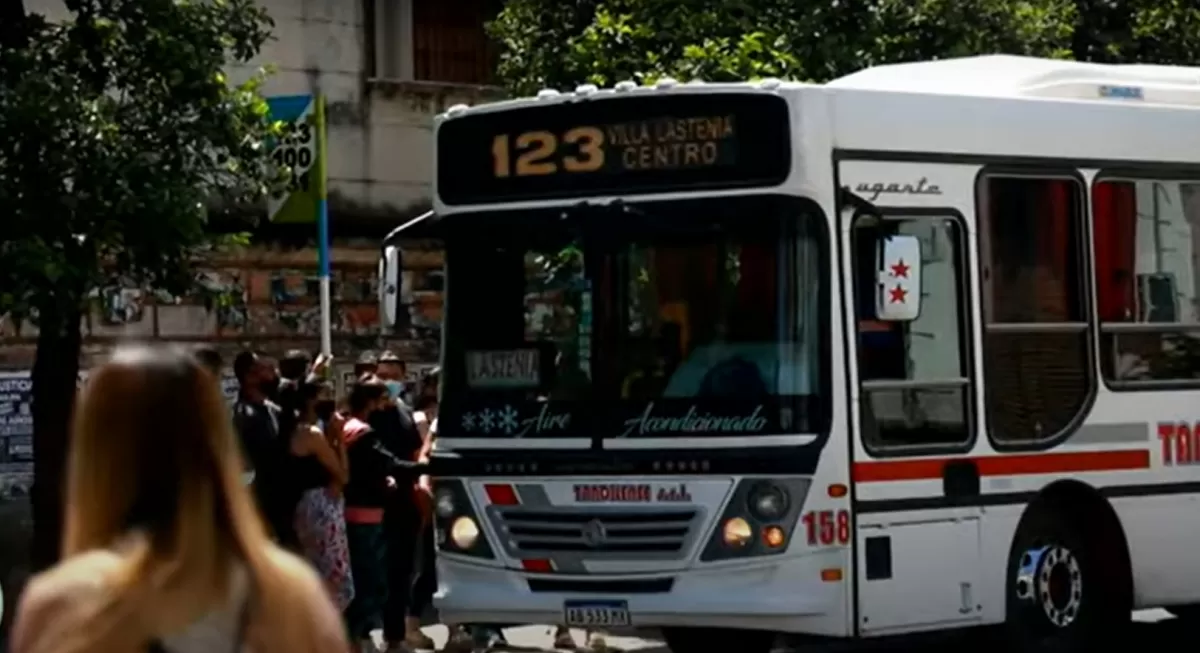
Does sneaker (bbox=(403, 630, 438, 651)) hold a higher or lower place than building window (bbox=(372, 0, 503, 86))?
lower

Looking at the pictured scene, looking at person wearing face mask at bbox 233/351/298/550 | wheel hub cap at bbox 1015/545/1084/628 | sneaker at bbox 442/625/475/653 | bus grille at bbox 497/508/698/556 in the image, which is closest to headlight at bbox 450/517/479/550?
bus grille at bbox 497/508/698/556

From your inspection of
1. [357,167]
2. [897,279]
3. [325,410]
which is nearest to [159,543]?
[897,279]

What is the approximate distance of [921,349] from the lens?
11844mm

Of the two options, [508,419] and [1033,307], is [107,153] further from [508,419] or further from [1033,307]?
[1033,307]

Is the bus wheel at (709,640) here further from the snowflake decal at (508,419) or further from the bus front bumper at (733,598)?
the snowflake decal at (508,419)

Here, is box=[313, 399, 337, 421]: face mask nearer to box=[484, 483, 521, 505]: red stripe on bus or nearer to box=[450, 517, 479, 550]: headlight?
box=[450, 517, 479, 550]: headlight

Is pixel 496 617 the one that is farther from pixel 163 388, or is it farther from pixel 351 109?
pixel 351 109

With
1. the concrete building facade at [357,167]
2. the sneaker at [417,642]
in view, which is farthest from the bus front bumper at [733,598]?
the concrete building facade at [357,167]

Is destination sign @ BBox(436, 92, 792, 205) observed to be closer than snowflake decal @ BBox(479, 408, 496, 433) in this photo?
Yes

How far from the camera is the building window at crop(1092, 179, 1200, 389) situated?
12.7 metres

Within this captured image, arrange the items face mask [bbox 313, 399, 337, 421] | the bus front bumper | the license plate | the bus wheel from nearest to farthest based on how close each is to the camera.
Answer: the bus front bumper < the license plate < the bus wheel < face mask [bbox 313, 399, 337, 421]

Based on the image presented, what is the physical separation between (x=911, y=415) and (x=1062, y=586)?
1.39m

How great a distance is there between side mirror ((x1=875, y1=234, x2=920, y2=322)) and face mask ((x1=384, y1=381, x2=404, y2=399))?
4123mm

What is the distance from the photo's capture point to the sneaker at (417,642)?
14.6 meters
